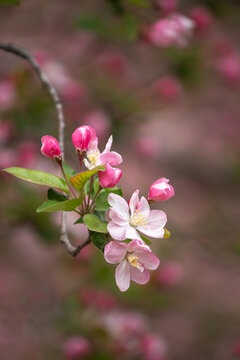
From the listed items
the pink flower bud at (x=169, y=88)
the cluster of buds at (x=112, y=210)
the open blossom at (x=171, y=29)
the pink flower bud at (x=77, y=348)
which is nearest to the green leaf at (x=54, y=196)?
the cluster of buds at (x=112, y=210)

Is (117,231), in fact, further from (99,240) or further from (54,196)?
(54,196)

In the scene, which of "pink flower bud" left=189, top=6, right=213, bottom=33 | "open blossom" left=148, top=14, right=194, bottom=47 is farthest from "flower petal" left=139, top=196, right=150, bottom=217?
"pink flower bud" left=189, top=6, right=213, bottom=33

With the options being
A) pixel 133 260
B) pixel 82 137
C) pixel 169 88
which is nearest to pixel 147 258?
pixel 133 260

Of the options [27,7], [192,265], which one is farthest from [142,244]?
[192,265]

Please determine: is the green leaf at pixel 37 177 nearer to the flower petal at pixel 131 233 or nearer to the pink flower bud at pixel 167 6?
the flower petal at pixel 131 233

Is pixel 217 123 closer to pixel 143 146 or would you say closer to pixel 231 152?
pixel 231 152

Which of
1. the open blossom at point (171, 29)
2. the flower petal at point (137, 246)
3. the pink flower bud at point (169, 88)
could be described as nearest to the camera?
the flower petal at point (137, 246)
